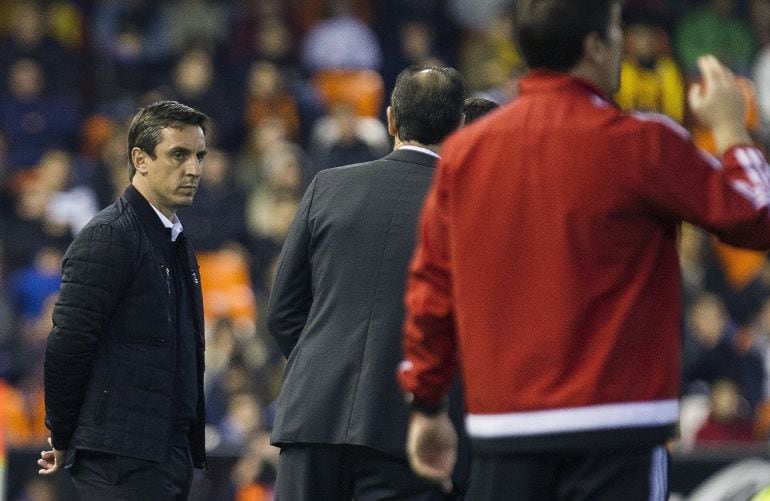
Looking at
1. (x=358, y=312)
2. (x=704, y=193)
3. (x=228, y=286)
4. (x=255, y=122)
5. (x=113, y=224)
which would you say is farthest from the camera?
(x=255, y=122)

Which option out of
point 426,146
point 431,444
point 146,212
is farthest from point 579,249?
point 146,212

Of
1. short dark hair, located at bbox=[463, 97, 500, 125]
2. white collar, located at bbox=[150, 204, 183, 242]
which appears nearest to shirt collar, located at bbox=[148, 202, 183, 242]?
white collar, located at bbox=[150, 204, 183, 242]

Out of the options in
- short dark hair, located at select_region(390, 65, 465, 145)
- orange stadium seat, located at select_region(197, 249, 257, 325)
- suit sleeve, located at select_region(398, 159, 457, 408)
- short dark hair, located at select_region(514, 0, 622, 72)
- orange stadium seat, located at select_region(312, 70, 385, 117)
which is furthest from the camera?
orange stadium seat, located at select_region(312, 70, 385, 117)

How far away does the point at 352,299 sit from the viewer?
5074mm

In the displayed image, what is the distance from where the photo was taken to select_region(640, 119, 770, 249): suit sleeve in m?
3.46

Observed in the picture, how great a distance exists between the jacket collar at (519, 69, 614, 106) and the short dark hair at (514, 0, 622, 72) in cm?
2

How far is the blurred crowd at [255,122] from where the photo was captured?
1230 centimetres

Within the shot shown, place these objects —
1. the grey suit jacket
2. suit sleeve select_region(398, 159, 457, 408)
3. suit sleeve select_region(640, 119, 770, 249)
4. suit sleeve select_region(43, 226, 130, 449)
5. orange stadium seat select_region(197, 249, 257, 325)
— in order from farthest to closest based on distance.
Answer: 1. orange stadium seat select_region(197, 249, 257, 325)
2. suit sleeve select_region(43, 226, 130, 449)
3. the grey suit jacket
4. suit sleeve select_region(398, 159, 457, 408)
5. suit sleeve select_region(640, 119, 770, 249)

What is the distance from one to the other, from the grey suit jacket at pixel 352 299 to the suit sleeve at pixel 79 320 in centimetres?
58

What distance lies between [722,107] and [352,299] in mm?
1762

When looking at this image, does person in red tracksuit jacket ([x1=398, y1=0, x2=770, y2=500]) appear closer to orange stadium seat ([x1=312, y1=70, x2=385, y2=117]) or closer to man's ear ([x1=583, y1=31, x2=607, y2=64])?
man's ear ([x1=583, y1=31, x2=607, y2=64])

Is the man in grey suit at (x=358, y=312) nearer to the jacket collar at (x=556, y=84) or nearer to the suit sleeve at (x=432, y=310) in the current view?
the suit sleeve at (x=432, y=310)

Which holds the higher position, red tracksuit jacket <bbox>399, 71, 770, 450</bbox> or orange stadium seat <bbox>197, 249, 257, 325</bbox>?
red tracksuit jacket <bbox>399, 71, 770, 450</bbox>

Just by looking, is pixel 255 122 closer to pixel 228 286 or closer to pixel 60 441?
pixel 228 286
